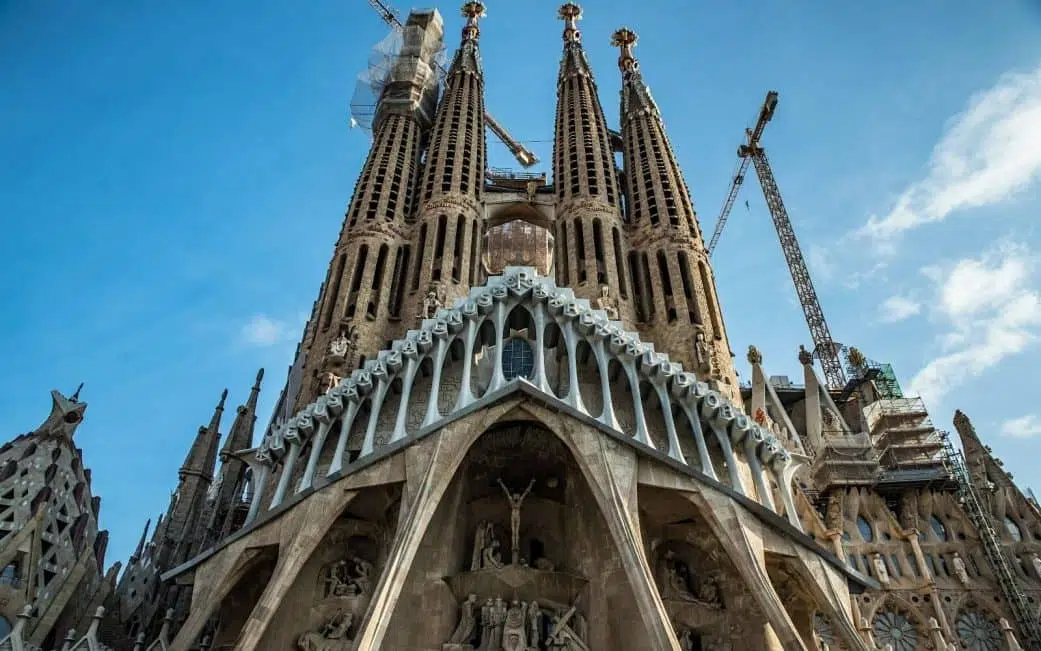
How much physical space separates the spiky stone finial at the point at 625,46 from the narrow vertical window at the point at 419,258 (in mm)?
17561

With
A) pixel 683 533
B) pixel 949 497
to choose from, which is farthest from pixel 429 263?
pixel 949 497

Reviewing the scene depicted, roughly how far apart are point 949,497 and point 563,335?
15.8 metres

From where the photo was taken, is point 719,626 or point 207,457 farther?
point 207,457

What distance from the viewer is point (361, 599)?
54.6 ft

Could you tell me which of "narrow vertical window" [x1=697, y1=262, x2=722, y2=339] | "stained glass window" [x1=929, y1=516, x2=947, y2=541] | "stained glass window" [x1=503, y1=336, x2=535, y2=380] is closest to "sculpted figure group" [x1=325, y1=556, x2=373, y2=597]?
"stained glass window" [x1=503, y1=336, x2=535, y2=380]

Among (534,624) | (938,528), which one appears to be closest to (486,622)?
(534,624)

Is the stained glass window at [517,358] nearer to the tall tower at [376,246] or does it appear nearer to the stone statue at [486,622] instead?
the tall tower at [376,246]

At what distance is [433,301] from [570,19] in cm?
2546

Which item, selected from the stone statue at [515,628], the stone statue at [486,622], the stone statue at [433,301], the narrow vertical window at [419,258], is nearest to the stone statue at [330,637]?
the stone statue at [486,622]

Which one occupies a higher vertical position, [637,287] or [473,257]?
[473,257]

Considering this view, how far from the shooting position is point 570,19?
41.2 metres

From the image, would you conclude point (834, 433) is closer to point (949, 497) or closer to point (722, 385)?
point (949, 497)

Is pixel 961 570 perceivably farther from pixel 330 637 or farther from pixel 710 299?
pixel 330 637

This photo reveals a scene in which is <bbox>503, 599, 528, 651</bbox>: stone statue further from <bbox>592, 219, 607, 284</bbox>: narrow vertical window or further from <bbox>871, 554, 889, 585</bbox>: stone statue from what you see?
<bbox>871, 554, 889, 585</bbox>: stone statue
